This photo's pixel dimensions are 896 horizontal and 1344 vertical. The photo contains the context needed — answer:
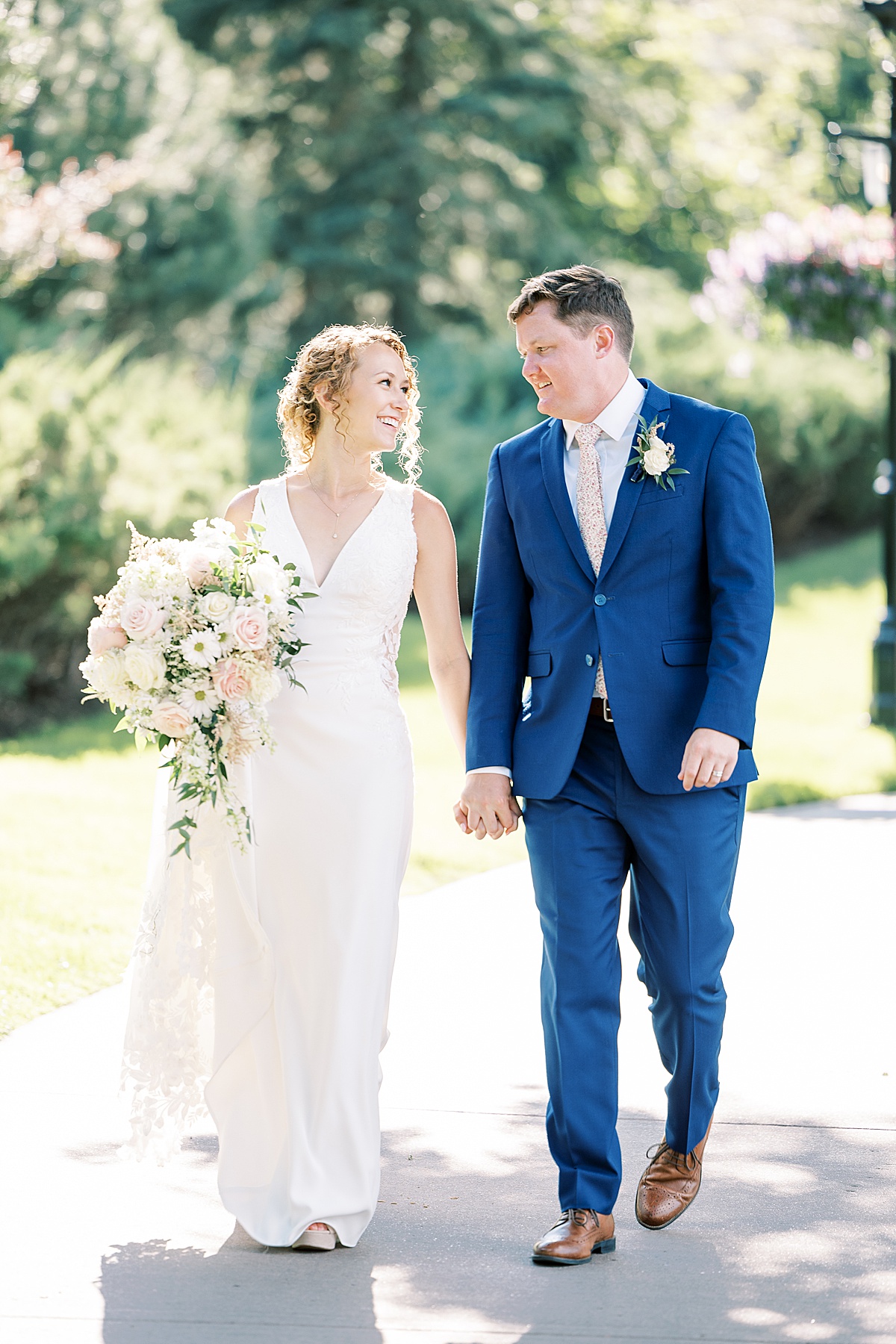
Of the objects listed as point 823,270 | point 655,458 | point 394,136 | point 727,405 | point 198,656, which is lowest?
point 198,656

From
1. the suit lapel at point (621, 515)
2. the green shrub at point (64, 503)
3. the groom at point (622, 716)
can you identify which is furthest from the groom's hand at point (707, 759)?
the green shrub at point (64, 503)

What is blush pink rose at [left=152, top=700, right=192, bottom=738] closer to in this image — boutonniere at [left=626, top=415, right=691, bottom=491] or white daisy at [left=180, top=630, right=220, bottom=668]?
white daisy at [left=180, top=630, right=220, bottom=668]

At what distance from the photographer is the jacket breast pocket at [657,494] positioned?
4.03 m

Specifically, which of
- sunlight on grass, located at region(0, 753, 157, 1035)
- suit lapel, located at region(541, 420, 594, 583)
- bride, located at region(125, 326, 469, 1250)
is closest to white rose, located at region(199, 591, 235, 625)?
bride, located at region(125, 326, 469, 1250)

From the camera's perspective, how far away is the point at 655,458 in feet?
13.1

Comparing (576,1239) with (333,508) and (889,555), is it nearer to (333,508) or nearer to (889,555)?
(333,508)

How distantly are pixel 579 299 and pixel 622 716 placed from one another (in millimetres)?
1047

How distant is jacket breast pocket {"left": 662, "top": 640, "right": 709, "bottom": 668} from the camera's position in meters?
4.02

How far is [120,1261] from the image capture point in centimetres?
381

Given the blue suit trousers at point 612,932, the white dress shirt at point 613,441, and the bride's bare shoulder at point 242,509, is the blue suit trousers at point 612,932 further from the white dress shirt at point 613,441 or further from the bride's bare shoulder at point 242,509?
the bride's bare shoulder at point 242,509

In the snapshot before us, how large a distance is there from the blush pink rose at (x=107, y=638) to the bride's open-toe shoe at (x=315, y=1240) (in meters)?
1.51

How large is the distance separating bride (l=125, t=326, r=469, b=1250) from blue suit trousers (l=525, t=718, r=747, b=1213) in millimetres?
478

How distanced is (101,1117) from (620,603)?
2.27 meters

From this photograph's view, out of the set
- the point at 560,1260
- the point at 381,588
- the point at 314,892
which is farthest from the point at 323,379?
the point at 560,1260
